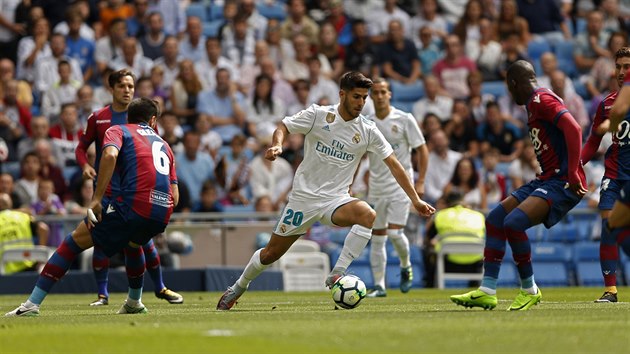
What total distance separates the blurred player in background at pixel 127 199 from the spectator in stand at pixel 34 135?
10.8 meters

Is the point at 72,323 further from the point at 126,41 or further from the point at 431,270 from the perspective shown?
the point at 126,41

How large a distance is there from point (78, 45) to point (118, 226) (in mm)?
14465

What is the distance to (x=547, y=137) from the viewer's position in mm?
11422

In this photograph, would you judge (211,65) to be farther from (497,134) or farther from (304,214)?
(304,214)

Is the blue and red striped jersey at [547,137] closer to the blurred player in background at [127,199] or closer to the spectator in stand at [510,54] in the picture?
the blurred player in background at [127,199]

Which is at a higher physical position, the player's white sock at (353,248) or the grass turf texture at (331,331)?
the player's white sock at (353,248)

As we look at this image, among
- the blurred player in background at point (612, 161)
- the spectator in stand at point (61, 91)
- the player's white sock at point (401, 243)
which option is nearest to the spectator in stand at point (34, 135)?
the spectator in stand at point (61, 91)

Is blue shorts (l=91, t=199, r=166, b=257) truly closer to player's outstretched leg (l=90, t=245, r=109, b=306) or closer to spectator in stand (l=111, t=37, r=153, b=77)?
player's outstretched leg (l=90, t=245, r=109, b=306)

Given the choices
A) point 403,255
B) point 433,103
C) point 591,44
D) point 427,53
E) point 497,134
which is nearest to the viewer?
point 403,255

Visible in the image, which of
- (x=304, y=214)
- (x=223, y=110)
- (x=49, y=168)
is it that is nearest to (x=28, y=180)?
(x=49, y=168)

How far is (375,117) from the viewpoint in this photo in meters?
16.5

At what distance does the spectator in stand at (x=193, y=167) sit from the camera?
73.0ft

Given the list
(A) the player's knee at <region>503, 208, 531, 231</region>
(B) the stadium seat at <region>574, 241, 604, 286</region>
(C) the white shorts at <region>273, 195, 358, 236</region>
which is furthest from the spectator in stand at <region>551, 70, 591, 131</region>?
(A) the player's knee at <region>503, 208, 531, 231</region>

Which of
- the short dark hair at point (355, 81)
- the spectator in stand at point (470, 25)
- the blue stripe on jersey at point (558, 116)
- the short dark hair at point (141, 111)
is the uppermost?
the spectator in stand at point (470, 25)
